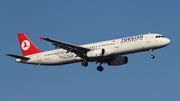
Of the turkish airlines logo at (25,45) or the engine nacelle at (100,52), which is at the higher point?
the turkish airlines logo at (25,45)

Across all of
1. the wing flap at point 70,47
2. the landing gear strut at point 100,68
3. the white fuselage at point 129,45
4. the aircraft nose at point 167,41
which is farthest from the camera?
the landing gear strut at point 100,68

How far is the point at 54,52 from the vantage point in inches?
3575

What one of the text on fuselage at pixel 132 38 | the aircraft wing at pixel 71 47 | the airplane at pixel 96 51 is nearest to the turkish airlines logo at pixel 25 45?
the airplane at pixel 96 51

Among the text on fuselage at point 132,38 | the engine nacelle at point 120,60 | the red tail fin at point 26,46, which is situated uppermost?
the red tail fin at point 26,46

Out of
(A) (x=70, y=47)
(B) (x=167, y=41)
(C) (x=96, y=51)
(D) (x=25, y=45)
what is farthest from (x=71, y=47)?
(B) (x=167, y=41)

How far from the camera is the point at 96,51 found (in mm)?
85312

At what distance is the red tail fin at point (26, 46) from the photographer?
9525 centimetres

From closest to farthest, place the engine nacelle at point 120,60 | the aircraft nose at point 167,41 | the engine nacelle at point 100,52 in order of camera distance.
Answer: the aircraft nose at point 167,41 → the engine nacelle at point 100,52 → the engine nacelle at point 120,60

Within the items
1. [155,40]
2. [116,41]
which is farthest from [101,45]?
[155,40]

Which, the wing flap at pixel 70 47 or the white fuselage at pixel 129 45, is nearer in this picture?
the white fuselage at pixel 129 45

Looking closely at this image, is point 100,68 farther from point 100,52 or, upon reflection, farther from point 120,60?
point 100,52

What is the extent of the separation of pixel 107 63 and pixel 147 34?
37.6 ft

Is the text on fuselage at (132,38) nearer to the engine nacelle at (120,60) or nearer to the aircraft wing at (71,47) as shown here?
the aircraft wing at (71,47)

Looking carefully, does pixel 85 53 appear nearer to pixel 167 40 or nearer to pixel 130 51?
pixel 130 51
